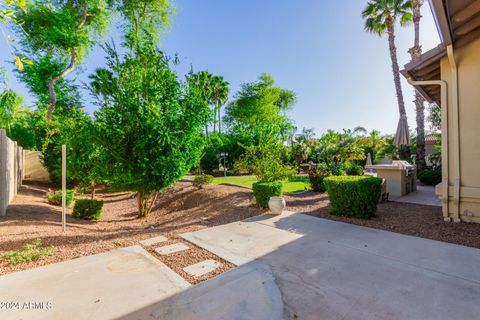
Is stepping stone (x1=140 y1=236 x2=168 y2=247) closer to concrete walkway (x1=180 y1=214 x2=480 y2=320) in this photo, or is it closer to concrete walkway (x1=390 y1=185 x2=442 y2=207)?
concrete walkway (x1=180 y1=214 x2=480 y2=320)

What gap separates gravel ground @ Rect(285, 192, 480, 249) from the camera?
449 cm

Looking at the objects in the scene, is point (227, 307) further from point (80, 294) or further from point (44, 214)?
point (44, 214)

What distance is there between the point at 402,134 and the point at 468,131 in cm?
418

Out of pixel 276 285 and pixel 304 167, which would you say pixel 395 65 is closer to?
pixel 304 167

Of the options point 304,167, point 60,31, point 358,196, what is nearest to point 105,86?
point 358,196

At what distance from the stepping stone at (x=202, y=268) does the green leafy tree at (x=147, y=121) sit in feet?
12.6

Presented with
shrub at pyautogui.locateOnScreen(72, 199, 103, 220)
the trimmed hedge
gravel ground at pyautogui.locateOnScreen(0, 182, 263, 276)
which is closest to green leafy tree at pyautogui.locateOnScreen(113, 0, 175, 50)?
gravel ground at pyautogui.locateOnScreen(0, 182, 263, 276)

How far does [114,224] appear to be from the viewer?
679cm

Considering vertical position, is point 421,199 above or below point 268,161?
below

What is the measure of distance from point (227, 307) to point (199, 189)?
8489mm

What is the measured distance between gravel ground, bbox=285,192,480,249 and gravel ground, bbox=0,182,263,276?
6.62ft

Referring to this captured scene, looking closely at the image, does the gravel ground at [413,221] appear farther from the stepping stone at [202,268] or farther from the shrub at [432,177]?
the shrub at [432,177]

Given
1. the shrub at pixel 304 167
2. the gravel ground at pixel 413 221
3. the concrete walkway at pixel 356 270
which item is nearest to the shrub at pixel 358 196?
the gravel ground at pixel 413 221

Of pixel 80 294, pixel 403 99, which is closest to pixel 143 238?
pixel 80 294
